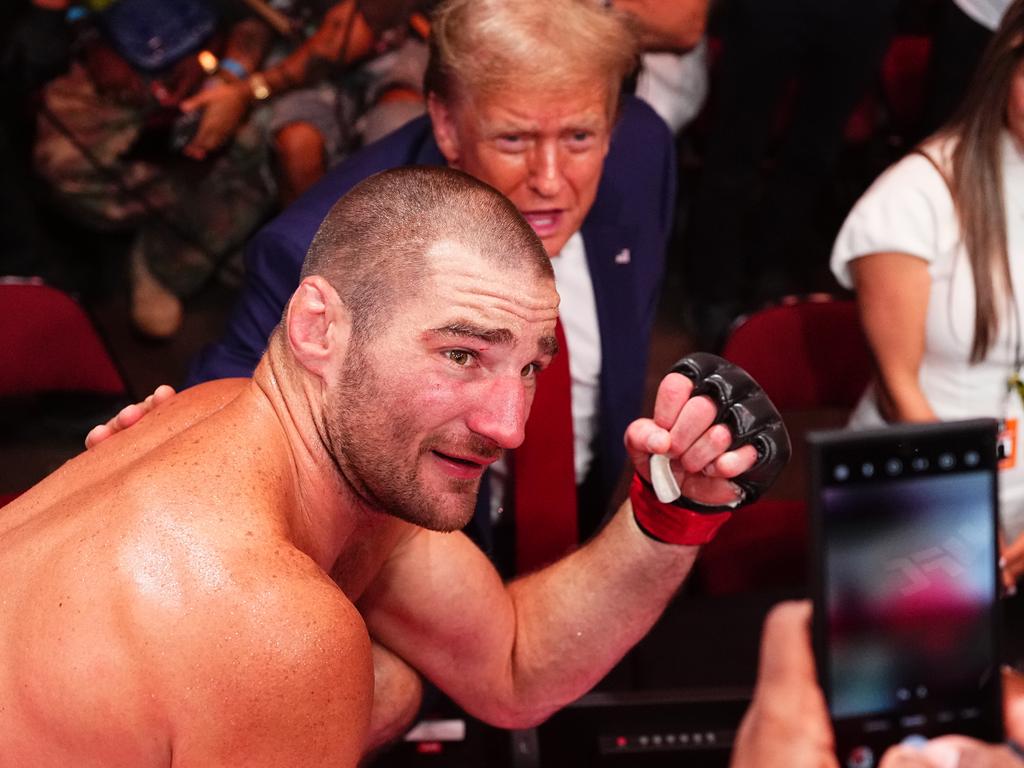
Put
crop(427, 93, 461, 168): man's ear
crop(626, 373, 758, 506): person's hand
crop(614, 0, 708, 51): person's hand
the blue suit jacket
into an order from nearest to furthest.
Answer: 1. crop(626, 373, 758, 506): person's hand
2. the blue suit jacket
3. crop(427, 93, 461, 168): man's ear
4. crop(614, 0, 708, 51): person's hand

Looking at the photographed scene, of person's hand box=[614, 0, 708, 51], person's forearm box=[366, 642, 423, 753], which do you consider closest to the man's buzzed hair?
person's forearm box=[366, 642, 423, 753]

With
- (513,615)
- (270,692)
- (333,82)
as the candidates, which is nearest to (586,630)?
(513,615)

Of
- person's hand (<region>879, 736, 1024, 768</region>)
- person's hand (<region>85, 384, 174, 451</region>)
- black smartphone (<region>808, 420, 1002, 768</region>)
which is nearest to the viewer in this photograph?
person's hand (<region>879, 736, 1024, 768</region>)

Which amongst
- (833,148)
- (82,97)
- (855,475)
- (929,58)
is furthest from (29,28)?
(855,475)

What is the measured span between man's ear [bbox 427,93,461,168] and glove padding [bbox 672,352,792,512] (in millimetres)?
694

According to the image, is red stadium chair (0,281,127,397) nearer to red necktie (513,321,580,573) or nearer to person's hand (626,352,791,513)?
red necktie (513,321,580,573)

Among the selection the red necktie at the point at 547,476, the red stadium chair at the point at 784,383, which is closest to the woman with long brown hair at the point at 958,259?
the red stadium chair at the point at 784,383

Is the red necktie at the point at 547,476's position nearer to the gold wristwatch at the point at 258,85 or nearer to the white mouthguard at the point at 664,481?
the white mouthguard at the point at 664,481

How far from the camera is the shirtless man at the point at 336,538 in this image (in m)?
1.12

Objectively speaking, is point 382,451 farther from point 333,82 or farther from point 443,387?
point 333,82

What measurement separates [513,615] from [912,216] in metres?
1.04

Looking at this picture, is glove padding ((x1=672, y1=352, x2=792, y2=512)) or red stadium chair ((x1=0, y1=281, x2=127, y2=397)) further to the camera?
red stadium chair ((x1=0, y1=281, x2=127, y2=397))

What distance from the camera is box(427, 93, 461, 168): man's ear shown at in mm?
1953

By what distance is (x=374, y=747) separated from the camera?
160cm
